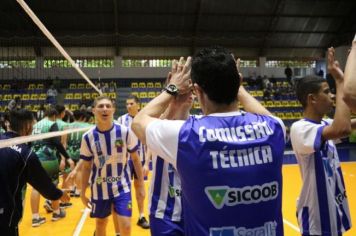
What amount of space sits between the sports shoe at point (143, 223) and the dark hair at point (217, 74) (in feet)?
14.1

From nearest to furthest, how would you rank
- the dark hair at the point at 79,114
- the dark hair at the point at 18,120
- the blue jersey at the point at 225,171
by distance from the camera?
the blue jersey at the point at 225,171
the dark hair at the point at 18,120
the dark hair at the point at 79,114

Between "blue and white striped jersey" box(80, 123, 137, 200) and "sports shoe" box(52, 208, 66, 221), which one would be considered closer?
"blue and white striped jersey" box(80, 123, 137, 200)

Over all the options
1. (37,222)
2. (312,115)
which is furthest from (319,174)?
(37,222)

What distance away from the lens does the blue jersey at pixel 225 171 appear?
4.61ft

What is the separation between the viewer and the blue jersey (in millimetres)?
1405

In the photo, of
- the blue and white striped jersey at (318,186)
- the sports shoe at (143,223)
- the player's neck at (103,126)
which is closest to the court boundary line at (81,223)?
the sports shoe at (143,223)

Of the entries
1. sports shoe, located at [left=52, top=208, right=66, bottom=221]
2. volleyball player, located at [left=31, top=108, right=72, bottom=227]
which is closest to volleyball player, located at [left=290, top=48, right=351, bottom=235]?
volleyball player, located at [left=31, top=108, right=72, bottom=227]

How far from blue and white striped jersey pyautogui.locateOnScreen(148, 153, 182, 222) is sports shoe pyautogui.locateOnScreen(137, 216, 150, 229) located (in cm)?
311

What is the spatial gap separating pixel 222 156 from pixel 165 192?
1.13 metres

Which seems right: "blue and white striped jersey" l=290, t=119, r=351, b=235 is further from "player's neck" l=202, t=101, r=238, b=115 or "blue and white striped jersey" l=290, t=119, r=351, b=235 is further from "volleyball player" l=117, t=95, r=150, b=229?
"volleyball player" l=117, t=95, r=150, b=229

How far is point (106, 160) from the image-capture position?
4051 mm

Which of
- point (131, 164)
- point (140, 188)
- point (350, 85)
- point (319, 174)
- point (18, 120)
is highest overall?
point (350, 85)

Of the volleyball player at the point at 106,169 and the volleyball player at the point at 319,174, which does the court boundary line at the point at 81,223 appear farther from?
the volleyball player at the point at 319,174

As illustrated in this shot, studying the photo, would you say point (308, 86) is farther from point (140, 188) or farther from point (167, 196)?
point (140, 188)
